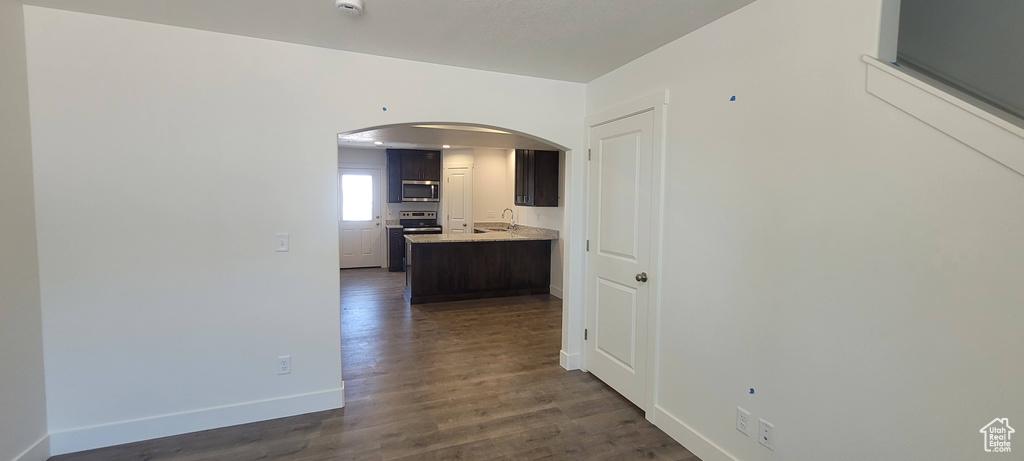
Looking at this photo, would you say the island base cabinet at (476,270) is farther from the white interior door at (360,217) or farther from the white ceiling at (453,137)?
the white interior door at (360,217)

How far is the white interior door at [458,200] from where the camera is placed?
8445 millimetres

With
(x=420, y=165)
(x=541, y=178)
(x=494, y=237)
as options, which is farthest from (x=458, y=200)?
(x=541, y=178)

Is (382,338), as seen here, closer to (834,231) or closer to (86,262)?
(86,262)

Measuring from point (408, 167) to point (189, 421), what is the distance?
6282 millimetres

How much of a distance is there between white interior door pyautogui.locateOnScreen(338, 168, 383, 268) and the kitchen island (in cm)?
284

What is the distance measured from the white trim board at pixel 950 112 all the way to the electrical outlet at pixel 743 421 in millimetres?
1464

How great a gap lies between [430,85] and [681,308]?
230 cm

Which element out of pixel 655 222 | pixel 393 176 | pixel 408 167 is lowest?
pixel 655 222

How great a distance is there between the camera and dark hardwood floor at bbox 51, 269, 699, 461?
242 centimetres

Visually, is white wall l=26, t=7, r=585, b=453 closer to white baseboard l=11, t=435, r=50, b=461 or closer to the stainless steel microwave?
white baseboard l=11, t=435, r=50, b=461

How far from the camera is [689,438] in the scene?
97.0 inches

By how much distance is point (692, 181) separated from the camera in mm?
2420

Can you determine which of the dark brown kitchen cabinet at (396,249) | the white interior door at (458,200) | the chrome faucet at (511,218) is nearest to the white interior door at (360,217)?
the dark brown kitchen cabinet at (396,249)

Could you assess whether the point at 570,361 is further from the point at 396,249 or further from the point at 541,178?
the point at 396,249
